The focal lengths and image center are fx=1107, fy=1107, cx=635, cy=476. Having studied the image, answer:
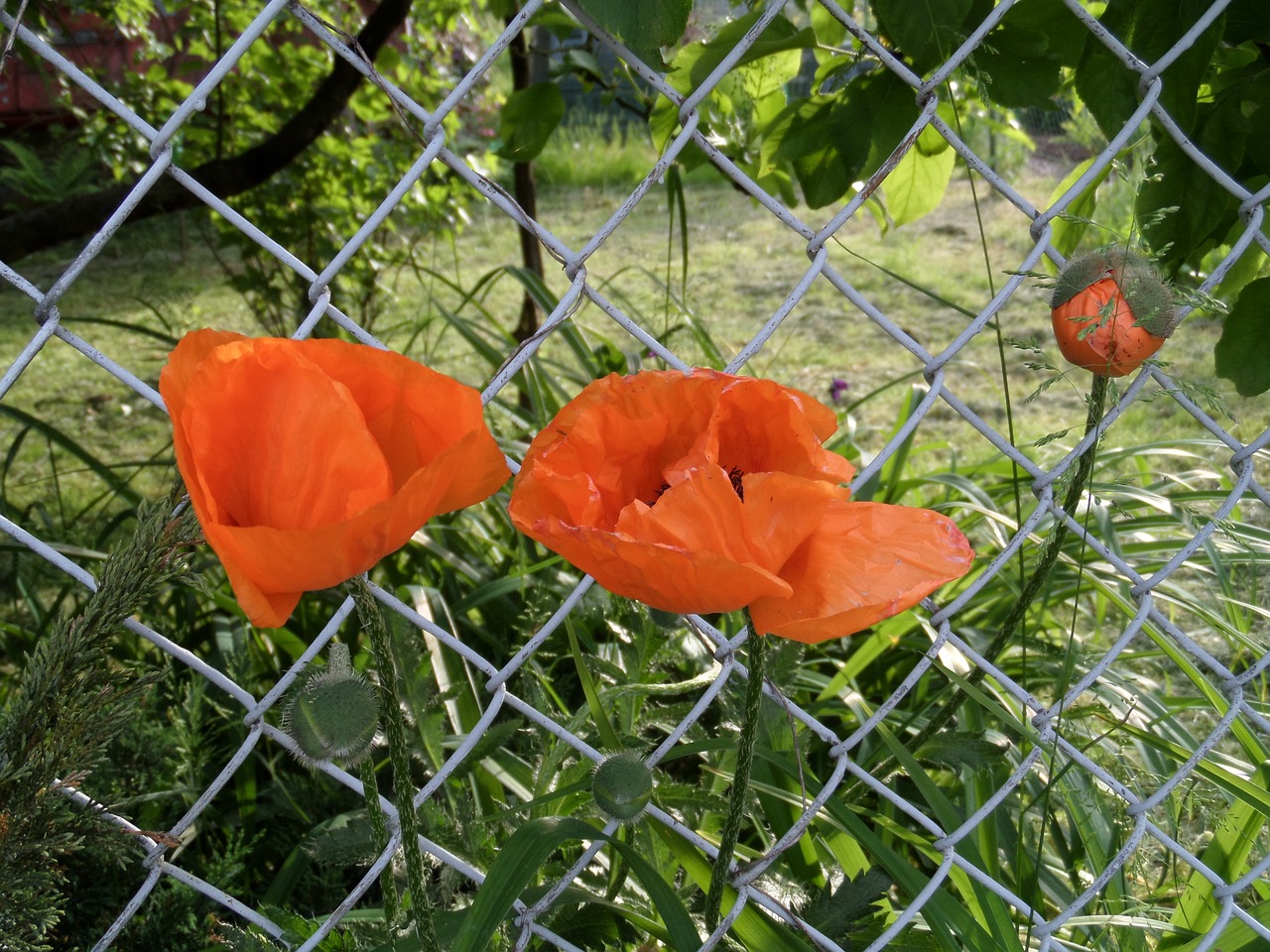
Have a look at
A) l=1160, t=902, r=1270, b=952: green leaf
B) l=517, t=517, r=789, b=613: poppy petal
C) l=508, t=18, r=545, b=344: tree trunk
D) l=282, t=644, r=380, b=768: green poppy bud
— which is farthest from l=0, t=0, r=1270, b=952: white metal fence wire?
l=508, t=18, r=545, b=344: tree trunk

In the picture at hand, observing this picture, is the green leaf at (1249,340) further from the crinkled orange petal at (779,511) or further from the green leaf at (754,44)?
the crinkled orange petal at (779,511)

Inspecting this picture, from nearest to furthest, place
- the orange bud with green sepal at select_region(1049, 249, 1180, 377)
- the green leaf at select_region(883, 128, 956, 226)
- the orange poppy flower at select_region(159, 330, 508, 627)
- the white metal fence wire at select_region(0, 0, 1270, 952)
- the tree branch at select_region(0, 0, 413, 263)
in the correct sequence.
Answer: the orange poppy flower at select_region(159, 330, 508, 627), the white metal fence wire at select_region(0, 0, 1270, 952), the orange bud with green sepal at select_region(1049, 249, 1180, 377), the green leaf at select_region(883, 128, 956, 226), the tree branch at select_region(0, 0, 413, 263)

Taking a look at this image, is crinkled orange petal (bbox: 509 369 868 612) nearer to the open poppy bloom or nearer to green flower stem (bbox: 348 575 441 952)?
the open poppy bloom

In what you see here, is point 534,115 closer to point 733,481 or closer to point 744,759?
point 733,481

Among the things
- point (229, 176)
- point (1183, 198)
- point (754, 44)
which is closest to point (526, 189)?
point (229, 176)

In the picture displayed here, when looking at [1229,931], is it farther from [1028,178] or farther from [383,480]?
[1028,178]

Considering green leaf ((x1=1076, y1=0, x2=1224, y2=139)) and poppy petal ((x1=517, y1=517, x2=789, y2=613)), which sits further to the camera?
green leaf ((x1=1076, y1=0, x2=1224, y2=139))

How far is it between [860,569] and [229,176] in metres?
1.83

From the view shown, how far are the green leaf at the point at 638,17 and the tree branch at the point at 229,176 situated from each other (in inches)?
48.1

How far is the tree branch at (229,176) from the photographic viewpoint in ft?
6.51

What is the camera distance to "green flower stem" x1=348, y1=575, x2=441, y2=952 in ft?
2.36

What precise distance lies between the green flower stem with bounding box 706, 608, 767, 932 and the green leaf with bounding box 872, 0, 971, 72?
583mm

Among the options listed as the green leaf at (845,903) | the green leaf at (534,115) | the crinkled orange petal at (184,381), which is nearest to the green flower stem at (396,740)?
the crinkled orange petal at (184,381)

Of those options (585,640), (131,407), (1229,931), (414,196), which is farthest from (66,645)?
(131,407)
